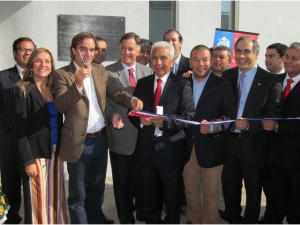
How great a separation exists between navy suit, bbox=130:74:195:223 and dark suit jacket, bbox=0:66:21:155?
1.54 meters

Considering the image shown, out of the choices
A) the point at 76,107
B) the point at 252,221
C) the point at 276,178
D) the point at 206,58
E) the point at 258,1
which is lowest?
the point at 252,221

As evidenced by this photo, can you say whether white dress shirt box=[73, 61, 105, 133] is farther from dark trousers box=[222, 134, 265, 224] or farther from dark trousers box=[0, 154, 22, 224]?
dark trousers box=[222, 134, 265, 224]

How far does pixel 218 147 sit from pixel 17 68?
2.69 meters

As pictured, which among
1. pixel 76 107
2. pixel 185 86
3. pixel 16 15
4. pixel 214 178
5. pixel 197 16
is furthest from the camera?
pixel 197 16

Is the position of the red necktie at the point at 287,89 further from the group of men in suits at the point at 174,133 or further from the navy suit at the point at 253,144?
the navy suit at the point at 253,144

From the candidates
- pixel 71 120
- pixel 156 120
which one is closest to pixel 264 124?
pixel 156 120

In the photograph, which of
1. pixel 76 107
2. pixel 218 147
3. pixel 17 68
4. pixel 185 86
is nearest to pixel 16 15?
pixel 17 68

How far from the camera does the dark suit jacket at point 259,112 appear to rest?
3.77 metres

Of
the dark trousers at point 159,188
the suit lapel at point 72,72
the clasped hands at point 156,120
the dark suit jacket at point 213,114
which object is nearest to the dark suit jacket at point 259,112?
the dark suit jacket at point 213,114

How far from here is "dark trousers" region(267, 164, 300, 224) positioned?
12.9 feet

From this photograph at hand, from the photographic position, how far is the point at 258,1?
707cm

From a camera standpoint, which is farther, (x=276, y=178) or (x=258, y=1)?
(x=258, y=1)

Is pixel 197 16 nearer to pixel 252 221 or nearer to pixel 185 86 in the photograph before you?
pixel 185 86

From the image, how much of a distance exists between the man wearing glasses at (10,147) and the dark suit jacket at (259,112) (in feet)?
9.13
